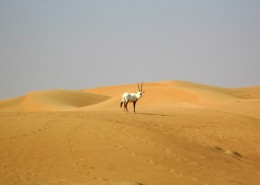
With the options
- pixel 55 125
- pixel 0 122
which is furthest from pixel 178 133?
pixel 0 122

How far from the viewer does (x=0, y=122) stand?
15.0 m

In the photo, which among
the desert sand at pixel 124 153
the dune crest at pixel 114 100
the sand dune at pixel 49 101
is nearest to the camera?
the desert sand at pixel 124 153

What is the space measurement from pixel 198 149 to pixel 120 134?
2.79 meters

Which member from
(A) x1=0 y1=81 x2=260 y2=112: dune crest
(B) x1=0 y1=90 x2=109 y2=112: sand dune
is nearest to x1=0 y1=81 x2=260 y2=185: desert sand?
(A) x1=0 y1=81 x2=260 y2=112: dune crest

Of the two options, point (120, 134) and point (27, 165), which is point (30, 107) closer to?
point (120, 134)

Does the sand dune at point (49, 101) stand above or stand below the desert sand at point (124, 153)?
above

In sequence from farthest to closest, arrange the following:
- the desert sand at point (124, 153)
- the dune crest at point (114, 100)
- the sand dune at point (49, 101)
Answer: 1. the sand dune at point (49, 101)
2. the dune crest at point (114, 100)
3. the desert sand at point (124, 153)

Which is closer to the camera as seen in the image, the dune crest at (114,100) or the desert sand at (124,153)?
the desert sand at (124,153)

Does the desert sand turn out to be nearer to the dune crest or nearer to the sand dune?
the dune crest

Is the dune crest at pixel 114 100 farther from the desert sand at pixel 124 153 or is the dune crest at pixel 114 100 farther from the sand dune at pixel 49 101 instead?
the desert sand at pixel 124 153

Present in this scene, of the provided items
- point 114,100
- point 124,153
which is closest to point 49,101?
point 114,100

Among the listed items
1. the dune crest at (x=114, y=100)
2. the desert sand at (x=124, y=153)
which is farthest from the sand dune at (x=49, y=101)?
the desert sand at (x=124, y=153)

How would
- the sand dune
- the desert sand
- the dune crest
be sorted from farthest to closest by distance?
the sand dune < the dune crest < the desert sand

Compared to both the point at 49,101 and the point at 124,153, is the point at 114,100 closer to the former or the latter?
the point at 49,101
